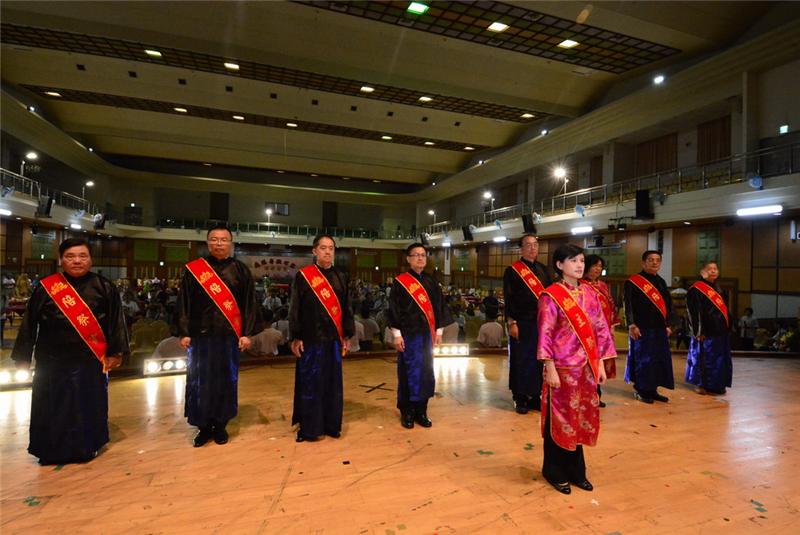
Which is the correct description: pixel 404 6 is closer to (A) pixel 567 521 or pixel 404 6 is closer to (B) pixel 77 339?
(B) pixel 77 339

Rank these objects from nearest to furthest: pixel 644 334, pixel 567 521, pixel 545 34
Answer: pixel 567 521 → pixel 644 334 → pixel 545 34

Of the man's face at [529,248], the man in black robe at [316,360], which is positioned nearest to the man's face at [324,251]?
the man in black robe at [316,360]

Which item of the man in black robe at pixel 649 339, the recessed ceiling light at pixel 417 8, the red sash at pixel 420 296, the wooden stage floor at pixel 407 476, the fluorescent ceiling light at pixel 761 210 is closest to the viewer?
the wooden stage floor at pixel 407 476

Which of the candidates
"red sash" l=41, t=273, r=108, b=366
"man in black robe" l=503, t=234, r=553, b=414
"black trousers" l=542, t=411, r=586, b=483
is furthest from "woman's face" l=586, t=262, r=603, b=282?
"red sash" l=41, t=273, r=108, b=366

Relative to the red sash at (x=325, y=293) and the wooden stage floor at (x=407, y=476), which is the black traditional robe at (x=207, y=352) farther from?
the red sash at (x=325, y=293)

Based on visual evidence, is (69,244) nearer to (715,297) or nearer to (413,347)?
(413,347)

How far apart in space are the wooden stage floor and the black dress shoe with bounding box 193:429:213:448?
0.05 metres

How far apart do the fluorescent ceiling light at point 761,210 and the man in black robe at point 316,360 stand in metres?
9.23

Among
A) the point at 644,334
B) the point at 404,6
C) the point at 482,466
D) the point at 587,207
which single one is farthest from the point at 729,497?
the point at 587,207

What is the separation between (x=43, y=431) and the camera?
108 inches

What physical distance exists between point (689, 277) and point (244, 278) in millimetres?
11913

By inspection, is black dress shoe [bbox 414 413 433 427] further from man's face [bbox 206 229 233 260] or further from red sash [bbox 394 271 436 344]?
man's face [bbox 206 229 233 260]

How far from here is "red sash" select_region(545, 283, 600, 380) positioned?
2.50m

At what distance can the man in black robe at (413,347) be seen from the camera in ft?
11.7
